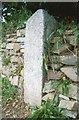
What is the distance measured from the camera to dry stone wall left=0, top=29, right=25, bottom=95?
17.1 ft

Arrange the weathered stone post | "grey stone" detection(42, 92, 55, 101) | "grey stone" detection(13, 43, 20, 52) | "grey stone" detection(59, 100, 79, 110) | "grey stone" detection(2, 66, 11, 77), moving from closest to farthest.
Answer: "grey stone" detection(59, 100, 79, 110) < "grey stone" detection(42, 92, 55, 101) < the weathered stone post < "grey stone" detection(13, 43, 20, 52) < "grey stone" detection(2, 66, 11, 77)

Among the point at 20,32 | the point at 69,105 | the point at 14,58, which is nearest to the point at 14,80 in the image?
the point at 14,58

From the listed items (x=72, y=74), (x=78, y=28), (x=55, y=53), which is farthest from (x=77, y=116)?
(x=78, y=28)

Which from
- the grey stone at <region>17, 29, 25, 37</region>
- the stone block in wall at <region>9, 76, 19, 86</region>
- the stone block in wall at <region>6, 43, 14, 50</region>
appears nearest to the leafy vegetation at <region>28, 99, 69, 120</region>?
the stone block in wall at <region>9, 76, 19, 86</region>

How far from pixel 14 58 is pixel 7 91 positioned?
782 mm

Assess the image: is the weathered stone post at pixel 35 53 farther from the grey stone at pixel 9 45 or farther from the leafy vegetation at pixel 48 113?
the grey stone at pixel 9 45

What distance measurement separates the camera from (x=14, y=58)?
553cm

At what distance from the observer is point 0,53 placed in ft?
19.8

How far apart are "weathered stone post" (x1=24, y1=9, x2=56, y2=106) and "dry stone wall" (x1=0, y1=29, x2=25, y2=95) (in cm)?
42

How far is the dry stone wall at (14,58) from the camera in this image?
5.20 metres

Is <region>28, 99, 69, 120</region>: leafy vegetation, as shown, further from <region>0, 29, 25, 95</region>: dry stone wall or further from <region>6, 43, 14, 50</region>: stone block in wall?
<region>6, 43, 14, 50</region>: stone block in wall

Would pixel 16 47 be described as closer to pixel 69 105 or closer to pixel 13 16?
pixel 13 16

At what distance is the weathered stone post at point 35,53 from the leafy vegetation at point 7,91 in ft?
1.53

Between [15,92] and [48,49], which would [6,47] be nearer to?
[15,92]
